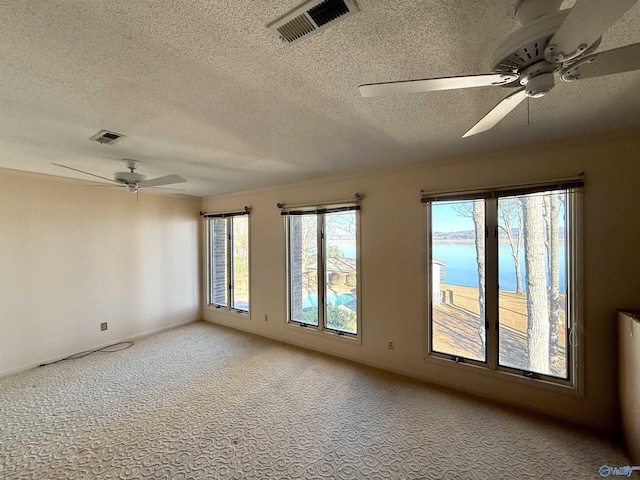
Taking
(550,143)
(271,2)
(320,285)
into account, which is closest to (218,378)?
(320,285)

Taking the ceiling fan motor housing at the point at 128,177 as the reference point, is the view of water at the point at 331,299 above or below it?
below

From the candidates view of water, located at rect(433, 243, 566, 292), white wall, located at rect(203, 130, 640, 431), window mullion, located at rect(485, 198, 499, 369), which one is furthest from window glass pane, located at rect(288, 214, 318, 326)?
window mullion, located at rect(485, 198, 499, 369)

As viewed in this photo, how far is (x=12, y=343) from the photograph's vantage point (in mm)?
3094

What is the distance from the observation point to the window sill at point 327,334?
11.4ft

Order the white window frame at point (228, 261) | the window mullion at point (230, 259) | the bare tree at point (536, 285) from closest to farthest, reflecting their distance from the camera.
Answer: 1. the bare tree at point (536, 285)
2. the white window frame at point (228, 261)
3. the window mullion at point (230, 259)

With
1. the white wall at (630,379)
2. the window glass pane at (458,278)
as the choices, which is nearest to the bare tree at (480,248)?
the window glass pane at (458,278)

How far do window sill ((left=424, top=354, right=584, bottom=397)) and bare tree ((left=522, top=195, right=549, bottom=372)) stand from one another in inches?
4.8

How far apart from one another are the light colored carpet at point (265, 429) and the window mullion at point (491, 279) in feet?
1.75

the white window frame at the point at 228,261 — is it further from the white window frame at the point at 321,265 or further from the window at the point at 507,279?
the window at the point at 507,279

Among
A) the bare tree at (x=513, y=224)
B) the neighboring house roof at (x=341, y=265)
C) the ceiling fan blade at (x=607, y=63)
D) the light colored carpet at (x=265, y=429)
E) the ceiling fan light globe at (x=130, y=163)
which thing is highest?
the ceiling fan light globe at (x=130, y=163)

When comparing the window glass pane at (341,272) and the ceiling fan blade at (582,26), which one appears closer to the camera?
the ceiling fan blade at (582,26)

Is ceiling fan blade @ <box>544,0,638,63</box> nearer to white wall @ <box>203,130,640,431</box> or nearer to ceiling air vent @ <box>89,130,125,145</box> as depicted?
white wall @ <box>203,130,640,431</box>

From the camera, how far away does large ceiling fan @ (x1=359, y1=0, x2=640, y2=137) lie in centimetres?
69

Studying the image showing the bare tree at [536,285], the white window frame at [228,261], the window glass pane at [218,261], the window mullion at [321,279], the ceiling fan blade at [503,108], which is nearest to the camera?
the ceiling fan blade at [503,108]
